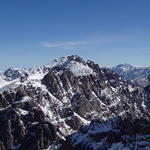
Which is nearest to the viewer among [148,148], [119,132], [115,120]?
[148,148]

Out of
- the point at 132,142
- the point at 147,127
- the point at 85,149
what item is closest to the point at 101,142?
the point at 85,149

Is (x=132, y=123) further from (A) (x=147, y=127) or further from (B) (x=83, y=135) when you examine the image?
(B) (x=83, y=135)

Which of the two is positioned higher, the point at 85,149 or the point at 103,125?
the point at 103,125

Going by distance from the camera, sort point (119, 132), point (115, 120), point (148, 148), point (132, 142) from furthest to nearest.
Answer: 1. point (115, 120)
2. point (119, 132)
3. point (132, 142)
4. point (148, 148)

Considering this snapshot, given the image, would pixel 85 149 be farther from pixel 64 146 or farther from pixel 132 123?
pixel 132 123

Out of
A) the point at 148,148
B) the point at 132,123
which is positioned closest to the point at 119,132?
the point at 132,123

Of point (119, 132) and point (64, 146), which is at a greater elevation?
point (119, 132)

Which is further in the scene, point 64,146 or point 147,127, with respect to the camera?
point 64,146

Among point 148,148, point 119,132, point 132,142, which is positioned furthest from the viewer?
point 119,132

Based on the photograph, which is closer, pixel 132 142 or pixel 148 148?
pixel 148 148
